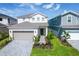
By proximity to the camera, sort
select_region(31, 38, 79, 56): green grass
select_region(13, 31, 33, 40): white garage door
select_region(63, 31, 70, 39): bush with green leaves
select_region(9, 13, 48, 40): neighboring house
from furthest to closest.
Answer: select_region(13, 31, 33, 40): white garage door, select_region(63, 31, 70, 39): bush with green leaves, select_region(9, 13, 48, 40): neighboring house, select_region(31, 38, 79, 56): green grass

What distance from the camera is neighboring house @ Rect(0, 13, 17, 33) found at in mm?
7016

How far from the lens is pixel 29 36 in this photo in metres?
7.29

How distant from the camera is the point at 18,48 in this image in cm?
706

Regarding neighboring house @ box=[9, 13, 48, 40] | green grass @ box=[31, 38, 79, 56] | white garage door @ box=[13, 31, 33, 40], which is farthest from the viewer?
white garage door @ box=[13, 31, 33, 40]

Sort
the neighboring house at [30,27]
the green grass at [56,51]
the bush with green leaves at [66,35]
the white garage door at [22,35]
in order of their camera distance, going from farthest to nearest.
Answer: the white garage door at [22,35] → the bush with green leaves at [66,35] → the neighboring house at [30,27] → the green grass at [56,51]

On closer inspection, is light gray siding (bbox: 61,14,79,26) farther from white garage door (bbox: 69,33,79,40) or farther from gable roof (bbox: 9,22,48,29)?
gable roof (bbox: 9,22,48,29)

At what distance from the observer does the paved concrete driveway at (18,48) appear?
6.94 metres

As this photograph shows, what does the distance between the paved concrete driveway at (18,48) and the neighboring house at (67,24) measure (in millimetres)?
962

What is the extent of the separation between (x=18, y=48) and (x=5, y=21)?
1013 mm

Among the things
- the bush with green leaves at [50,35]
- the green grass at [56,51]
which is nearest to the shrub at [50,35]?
the bush with green leaves at [50,35]

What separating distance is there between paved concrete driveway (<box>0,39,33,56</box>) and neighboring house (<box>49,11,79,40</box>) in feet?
3.16

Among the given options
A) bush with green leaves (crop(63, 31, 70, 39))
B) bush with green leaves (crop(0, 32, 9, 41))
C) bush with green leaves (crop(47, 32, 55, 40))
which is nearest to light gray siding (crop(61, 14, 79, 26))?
bush with green leaves (crop(63, 31, 70, 39))

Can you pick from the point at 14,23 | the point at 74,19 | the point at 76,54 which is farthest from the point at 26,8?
the point at 76,54

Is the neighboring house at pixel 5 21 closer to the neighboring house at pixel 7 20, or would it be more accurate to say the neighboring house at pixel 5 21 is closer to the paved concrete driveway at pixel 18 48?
the neighboring house at pixel 7 20
